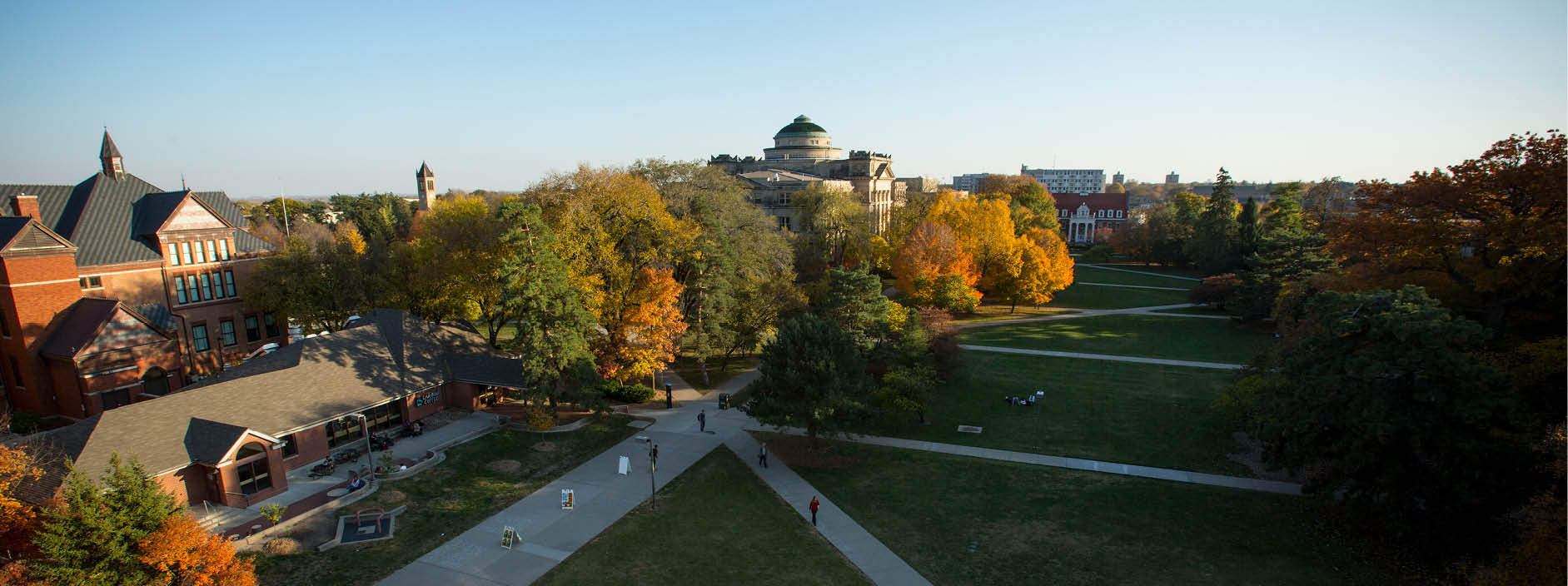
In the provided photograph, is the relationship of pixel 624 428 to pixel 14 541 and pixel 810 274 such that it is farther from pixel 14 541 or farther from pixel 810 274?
pixel 810 274

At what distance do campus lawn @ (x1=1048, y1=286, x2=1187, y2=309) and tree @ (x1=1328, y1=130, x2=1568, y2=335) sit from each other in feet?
118

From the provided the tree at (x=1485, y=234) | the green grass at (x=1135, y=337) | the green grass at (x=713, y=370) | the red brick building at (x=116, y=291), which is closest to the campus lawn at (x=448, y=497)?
the green grass at (x=713, y=370)

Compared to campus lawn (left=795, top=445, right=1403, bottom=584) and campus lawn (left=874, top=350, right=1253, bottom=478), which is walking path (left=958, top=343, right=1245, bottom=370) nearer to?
campus lawn (left=874, top=350, right=1253, bottom=478)

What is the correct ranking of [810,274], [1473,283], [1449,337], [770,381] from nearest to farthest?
[1449,337]
[1473,283]
[770,381]
[810,274]

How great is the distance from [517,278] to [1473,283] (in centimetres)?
3468

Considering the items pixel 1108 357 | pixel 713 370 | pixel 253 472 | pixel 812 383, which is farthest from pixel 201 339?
pixel 1108 357

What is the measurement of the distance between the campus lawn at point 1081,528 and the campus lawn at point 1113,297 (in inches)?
1523

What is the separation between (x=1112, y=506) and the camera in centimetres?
2248

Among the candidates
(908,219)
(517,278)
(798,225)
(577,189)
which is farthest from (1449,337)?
(798,225)

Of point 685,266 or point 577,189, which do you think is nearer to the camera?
point 577,189

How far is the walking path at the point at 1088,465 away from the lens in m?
23.6

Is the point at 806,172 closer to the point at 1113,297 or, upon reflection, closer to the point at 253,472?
the point at 1113,297

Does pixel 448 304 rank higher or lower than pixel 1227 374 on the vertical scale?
higher

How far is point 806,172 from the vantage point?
3878 inches
